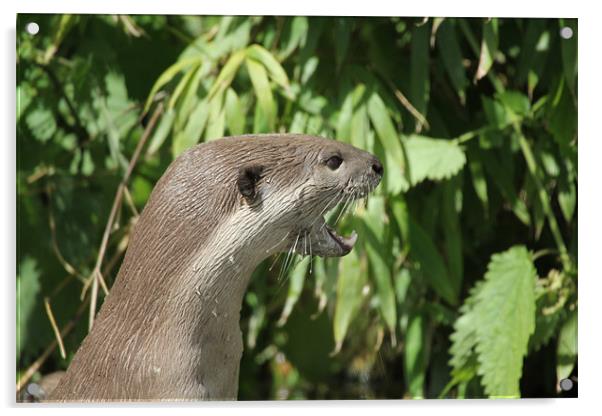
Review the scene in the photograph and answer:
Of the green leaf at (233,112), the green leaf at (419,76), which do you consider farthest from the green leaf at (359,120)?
the green leaf at (233,112)

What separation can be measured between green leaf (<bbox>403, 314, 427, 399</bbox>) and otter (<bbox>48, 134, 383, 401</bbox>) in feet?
2.97

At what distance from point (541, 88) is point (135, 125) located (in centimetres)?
85

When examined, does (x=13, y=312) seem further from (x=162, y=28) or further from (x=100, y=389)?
(x=162, y=28)

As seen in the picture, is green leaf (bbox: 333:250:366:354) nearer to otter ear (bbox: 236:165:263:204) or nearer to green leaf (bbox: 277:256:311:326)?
green leaf (bbox: 277:256:311:326)

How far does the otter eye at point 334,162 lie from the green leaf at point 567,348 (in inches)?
31.5

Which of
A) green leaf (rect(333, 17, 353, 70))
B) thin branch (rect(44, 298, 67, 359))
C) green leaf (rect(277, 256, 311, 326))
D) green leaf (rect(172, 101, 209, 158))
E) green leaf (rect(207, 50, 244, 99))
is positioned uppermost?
green leaf (rect(333, 17, 353, 70))

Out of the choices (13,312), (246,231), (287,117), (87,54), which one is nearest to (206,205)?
(246,231)

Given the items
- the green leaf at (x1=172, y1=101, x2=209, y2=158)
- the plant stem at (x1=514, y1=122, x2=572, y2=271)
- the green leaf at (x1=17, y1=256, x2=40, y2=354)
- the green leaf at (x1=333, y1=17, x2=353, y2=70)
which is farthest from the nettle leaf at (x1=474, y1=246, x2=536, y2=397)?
the green leaf at (x1=17, y1=256, x2=40, y2=354)

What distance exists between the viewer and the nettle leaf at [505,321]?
1.75m

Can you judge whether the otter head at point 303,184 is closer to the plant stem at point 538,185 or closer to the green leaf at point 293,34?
the green leaf at point 293,34

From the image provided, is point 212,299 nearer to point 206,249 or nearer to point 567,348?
point 206,249

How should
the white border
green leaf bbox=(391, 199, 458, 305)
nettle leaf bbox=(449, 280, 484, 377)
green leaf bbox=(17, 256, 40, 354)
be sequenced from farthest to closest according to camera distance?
1. green leaf bbox=(391, 199, 458, 305)
2. nettle leaf bbox=(449, 280, 484, 377)
3. green leaf bbox=(17, 256, 40, 354)
4. the white border

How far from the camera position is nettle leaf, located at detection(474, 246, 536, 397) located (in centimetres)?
175

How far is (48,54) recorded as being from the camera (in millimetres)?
1835
